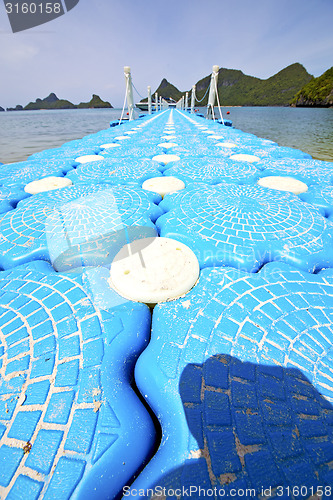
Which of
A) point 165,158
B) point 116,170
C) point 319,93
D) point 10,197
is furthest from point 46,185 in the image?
point 319,93

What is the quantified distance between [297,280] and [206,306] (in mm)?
545

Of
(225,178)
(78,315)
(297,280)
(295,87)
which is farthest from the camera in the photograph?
(295,87)

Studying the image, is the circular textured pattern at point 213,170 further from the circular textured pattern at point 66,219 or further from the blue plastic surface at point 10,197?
the blue plastic surface at point 10,197

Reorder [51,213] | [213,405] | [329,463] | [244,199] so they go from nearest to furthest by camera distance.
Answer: [329,463] → [213,405] → [51,213] → [244,199]

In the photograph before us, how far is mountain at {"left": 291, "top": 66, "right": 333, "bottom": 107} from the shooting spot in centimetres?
4825

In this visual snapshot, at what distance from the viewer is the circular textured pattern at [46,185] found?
2404mm

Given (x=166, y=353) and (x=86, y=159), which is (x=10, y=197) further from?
(x=166, y=353)

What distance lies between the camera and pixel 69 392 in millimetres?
749

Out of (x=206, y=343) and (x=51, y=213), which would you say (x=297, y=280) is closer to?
(x=206, y=343)

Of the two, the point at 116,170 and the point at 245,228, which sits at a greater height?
the point at 116,170

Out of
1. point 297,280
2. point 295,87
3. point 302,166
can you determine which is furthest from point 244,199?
point 295,87

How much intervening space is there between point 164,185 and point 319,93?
2706 inches

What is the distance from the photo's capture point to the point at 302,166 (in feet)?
9.83

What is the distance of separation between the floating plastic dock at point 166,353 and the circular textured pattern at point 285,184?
1.88ft
